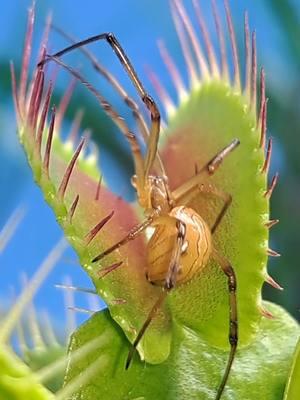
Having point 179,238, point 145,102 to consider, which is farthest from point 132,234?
point 145,102

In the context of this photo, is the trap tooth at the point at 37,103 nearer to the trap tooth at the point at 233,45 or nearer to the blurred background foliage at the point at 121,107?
the trap tooth at the point at 233,45

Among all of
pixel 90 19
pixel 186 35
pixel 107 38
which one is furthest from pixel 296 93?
pixel 186 35

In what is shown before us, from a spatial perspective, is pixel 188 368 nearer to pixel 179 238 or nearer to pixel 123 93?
pixel 179 238

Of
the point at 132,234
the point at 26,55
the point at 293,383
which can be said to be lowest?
the point at 293,383

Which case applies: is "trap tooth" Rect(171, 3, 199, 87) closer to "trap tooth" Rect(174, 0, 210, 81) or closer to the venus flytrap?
"trap tooth" Rect(174, 0, 210, 81)

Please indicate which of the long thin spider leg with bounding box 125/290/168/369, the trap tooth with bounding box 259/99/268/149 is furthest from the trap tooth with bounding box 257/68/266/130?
the long thin spider leg with bounding box 125/290/168/369

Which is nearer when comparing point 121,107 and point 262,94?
point 262,94

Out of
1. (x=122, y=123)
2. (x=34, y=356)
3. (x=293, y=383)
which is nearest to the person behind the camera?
(x=293, y=383)
